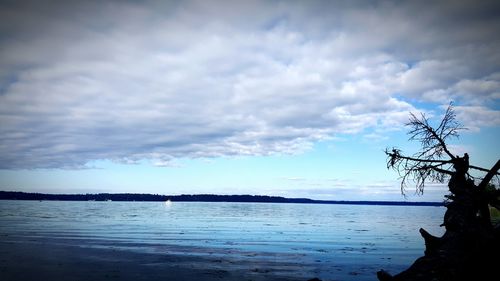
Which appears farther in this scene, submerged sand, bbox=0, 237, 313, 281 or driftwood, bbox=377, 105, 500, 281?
submerged sand, bbox=0, 237, 313, 281

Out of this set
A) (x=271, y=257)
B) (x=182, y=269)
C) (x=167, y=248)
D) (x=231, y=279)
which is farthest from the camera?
(x=167, y=248)

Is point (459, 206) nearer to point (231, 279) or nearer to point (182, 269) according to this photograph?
point (231, 279)

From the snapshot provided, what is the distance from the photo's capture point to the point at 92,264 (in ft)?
65.9

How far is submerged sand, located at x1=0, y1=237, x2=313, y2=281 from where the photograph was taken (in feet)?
56.3

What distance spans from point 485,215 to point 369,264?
13.0 m

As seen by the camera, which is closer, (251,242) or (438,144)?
(438,144)

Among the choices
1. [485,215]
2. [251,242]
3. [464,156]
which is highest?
[464,156]

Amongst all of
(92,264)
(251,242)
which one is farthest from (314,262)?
(92,264)

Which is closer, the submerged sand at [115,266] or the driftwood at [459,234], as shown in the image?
the driftwood at [459,234]

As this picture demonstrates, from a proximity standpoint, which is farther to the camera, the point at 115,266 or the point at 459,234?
the point at 115,266

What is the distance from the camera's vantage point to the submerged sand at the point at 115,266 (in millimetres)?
17156

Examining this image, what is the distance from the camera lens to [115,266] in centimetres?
1977

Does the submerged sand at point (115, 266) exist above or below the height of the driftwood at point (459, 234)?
below

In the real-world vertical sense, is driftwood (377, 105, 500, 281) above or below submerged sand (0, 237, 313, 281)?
above
